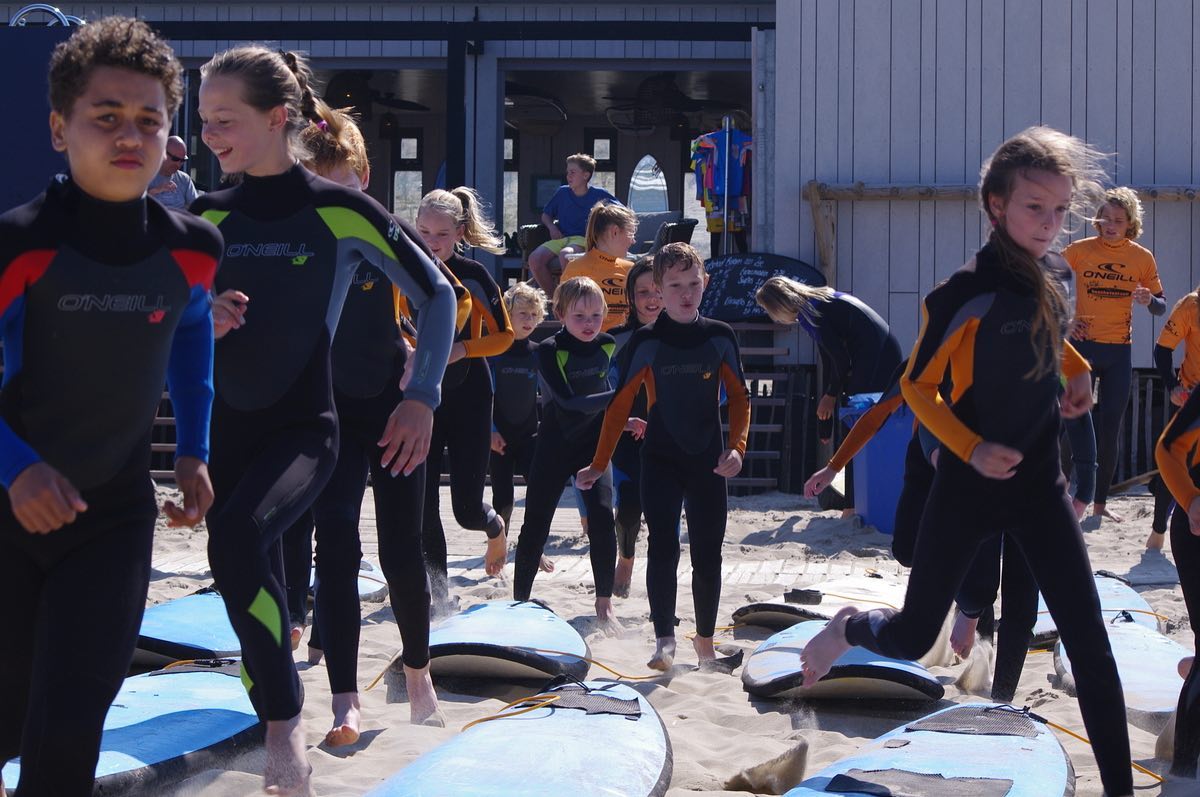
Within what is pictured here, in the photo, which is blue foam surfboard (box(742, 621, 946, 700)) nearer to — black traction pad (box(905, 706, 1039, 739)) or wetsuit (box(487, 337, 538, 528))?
black traction pad (box(905, 706, 1039, 739))

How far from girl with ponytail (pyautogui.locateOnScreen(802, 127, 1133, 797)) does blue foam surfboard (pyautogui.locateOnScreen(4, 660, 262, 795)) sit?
1.95 m

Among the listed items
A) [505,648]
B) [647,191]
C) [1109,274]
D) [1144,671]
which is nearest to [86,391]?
[505,648]

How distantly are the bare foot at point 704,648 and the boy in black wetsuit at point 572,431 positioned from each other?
2.74ft

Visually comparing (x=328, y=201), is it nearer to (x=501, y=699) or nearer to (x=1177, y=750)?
(x=501, y=699)

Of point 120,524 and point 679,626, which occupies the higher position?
point 120,524

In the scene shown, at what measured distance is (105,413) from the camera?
2863mm

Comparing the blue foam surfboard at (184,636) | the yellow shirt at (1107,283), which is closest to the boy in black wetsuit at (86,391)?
the blue foam surfboard at (184,636)

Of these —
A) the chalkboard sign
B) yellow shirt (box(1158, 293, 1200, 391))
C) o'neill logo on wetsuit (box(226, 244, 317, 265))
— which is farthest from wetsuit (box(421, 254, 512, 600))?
the chalkboard sign

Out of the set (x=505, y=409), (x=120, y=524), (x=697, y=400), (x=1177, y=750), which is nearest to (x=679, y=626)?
(x=697, y=400)

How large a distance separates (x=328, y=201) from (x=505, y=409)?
4714mm

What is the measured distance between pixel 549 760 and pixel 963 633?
2.35 metres

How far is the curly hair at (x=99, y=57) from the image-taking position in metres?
2.87

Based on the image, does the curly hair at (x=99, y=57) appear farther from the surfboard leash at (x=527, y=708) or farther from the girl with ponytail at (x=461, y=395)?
the girl with ponytail at (x=461, y=395)

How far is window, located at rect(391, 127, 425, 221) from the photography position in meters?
25.0
